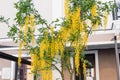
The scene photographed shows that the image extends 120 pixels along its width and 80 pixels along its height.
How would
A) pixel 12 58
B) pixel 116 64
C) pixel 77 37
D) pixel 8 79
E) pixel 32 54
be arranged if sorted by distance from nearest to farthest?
pixel 77 37 → pixel 32 54 → pixel 12 58 → pixel 116 64 → pixel 8 79

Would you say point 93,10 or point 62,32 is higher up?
point 93,10

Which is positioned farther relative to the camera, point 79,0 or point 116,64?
point 116,64

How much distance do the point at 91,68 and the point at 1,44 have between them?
10.8ft

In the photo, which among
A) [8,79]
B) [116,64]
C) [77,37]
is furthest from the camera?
[8,79]

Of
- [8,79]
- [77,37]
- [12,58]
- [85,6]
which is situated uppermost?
[85,6]

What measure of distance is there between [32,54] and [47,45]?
44 centimetres

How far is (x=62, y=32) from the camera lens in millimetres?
5676

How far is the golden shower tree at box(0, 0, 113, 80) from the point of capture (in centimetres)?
562

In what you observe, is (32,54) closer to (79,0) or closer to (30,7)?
(30,7)

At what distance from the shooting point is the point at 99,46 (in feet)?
30.0

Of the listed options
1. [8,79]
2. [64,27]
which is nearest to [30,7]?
[64,27]

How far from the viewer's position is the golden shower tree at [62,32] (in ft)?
18.4

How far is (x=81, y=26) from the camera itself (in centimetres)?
561

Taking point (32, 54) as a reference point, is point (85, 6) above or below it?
above
